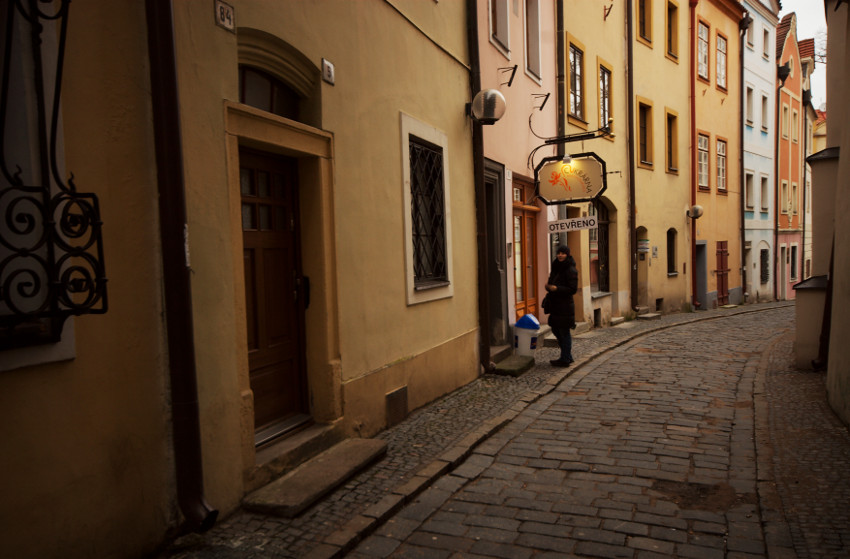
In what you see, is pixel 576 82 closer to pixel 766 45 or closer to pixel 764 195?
pixel 764 195

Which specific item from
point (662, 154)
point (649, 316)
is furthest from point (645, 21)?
point (649, 316)

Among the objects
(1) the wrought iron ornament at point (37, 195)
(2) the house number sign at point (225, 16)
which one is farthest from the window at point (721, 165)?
(1) the wrought iron ornament at point (37, 195)

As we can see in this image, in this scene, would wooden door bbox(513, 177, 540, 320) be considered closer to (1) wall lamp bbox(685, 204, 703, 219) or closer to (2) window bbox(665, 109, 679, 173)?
(2) window bbox(665, 109, 679, 173)

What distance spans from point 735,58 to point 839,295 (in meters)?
20.0

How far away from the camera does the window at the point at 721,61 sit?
22250 millimetres

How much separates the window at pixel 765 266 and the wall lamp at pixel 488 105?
2185cm

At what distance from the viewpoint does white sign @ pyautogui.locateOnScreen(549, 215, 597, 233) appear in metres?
10.4

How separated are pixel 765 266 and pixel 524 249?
1924 cm

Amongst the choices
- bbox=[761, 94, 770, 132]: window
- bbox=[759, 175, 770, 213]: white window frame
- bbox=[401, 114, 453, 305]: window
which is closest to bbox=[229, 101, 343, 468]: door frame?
bbox=[401, 114, 453, 305]: window

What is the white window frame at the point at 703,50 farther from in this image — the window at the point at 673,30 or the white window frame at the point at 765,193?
the white window frame at the point at 765,193

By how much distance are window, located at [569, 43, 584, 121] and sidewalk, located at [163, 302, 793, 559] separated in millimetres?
7232

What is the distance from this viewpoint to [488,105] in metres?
8.48

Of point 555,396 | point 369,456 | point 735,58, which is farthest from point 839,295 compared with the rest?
point 735,58

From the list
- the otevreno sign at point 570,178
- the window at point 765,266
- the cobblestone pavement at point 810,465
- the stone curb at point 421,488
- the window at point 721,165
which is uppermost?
the window at point 721,165
